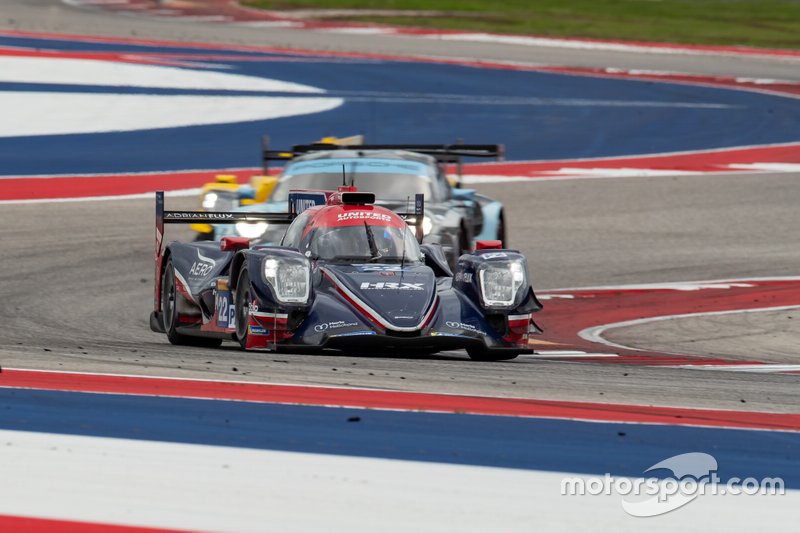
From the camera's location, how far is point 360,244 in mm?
10695

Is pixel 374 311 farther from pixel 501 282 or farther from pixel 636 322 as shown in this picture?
pixel 636 322

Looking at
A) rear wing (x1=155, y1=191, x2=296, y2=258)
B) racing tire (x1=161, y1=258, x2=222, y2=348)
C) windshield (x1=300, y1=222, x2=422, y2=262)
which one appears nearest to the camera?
windshield (x1=300, y1=222, x2=422, y2=262)

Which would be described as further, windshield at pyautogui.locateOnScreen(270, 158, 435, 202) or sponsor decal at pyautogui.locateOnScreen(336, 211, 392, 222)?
windshield at pyautogui.locateOnScreen(270, 158, 435, 202)

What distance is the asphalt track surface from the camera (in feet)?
26.6

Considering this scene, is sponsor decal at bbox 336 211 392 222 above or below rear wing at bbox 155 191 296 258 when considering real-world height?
above

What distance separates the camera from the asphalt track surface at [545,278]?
8.09m

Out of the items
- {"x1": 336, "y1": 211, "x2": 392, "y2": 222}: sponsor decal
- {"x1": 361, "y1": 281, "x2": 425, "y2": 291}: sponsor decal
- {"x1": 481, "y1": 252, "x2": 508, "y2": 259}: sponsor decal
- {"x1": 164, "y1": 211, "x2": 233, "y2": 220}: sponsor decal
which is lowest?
{"x1": 361, "y1": 281, "x2": 425, "y2": 291}: sponsor decal

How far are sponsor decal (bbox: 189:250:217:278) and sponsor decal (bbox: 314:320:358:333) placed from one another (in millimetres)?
1714

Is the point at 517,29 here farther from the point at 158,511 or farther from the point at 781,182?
the point at 158,511

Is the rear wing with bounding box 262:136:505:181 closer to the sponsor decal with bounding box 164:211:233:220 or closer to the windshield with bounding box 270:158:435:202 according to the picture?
the windshield with bounding box 270:158:435:202

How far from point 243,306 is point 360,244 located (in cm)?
93

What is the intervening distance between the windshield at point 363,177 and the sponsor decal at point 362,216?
3596 millimetres

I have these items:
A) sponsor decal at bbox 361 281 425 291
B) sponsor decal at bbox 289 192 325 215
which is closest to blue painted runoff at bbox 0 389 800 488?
sponsor decal at bbox 361 281 425 291

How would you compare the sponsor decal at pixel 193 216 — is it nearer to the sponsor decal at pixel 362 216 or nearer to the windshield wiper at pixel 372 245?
the sponsor decal at pixel 362 216
